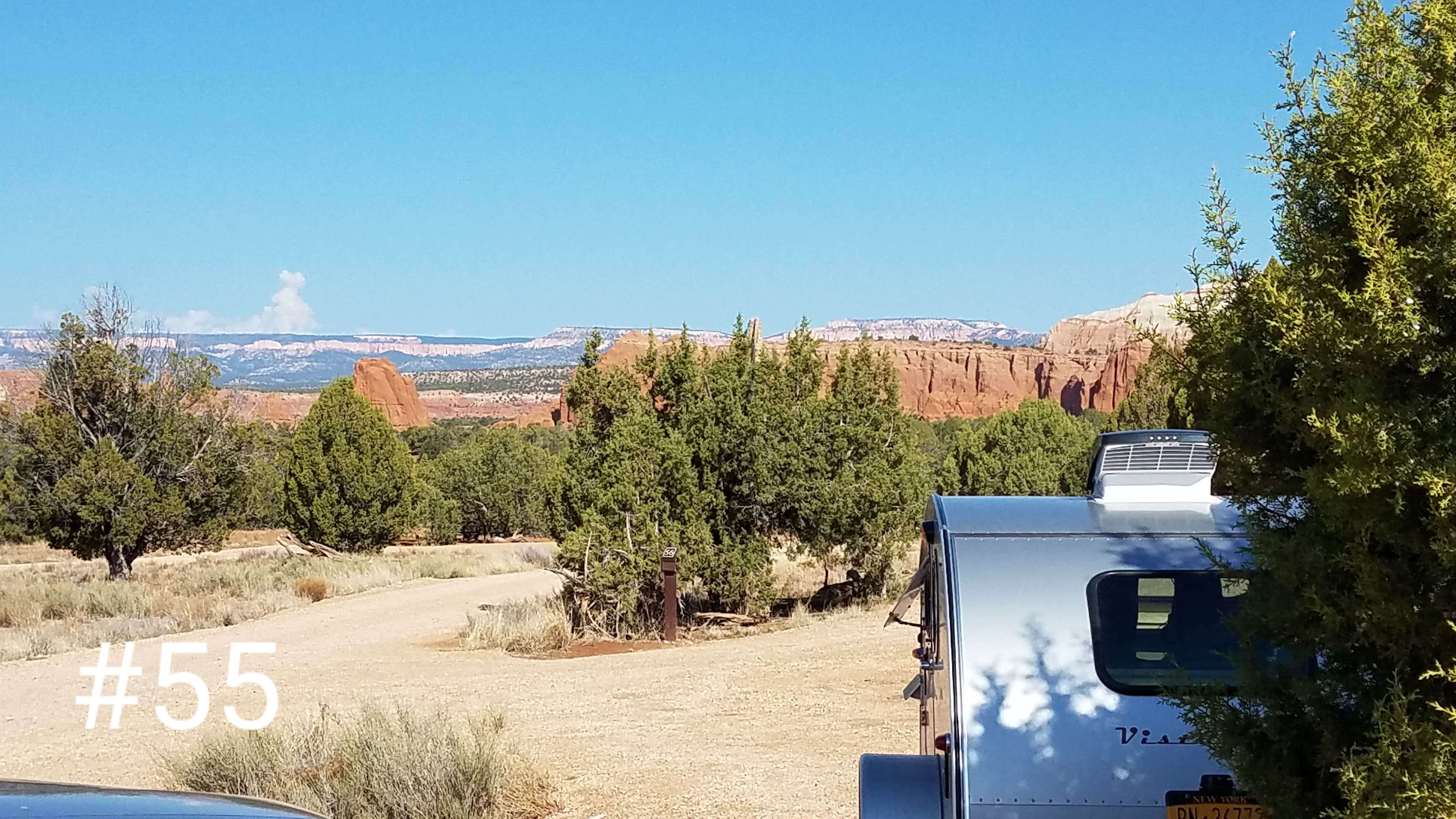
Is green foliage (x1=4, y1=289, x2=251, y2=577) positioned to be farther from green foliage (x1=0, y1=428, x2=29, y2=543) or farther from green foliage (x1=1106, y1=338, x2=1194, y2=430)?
green foliage (x1=1106, y1=338, x2=1194, y2=430)

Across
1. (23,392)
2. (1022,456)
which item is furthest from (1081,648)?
(23,392)

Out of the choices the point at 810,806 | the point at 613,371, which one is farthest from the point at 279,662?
the point at 810,806

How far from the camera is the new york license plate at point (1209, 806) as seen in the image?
4023 mm

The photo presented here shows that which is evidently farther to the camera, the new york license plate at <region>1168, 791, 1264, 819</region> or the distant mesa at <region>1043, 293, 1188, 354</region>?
the distant mesa at <region>1043, 293, 1188, 354</region>

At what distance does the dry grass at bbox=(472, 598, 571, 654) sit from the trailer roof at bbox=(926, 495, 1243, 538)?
10.9 meters

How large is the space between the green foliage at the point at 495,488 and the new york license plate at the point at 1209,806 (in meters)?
42.1

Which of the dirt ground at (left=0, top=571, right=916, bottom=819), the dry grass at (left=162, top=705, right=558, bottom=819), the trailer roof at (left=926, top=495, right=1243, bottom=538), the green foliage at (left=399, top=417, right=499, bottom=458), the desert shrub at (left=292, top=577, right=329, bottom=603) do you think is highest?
the trailer roof at (left=926, top=495, right=1243, bottom=538)

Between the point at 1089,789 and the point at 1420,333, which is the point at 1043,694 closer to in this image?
the point at 1089,789

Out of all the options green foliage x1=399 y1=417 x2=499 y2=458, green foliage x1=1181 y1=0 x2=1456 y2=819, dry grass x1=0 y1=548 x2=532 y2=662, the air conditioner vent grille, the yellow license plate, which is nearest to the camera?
green foliage x1=1181 y1=0 x2=1456 y2=819

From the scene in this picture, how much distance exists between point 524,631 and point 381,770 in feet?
26.7

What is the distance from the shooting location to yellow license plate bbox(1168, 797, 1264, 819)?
402 centimetres

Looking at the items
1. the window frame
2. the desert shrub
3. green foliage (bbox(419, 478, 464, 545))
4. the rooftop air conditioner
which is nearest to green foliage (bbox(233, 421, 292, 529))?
the desert shrub

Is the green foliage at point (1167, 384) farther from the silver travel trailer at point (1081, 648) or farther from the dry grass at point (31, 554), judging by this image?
the dry grass at point (31, 554)

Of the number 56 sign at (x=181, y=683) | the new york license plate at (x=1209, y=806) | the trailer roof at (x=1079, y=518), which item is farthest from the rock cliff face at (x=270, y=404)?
the new york license plate at (x=1209, y=806)
